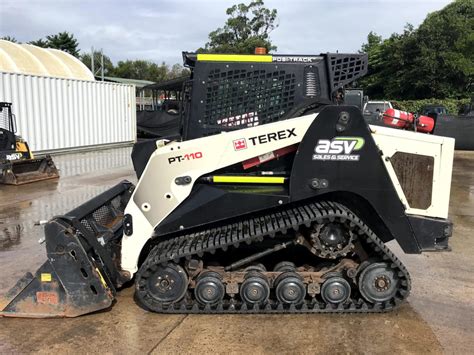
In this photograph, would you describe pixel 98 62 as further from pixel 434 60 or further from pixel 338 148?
pixel 338 148

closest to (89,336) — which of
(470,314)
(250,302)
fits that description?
(250,302)

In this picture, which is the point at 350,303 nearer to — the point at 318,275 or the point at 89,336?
the point at 318,275

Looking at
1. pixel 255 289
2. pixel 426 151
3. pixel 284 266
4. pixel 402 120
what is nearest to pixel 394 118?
pixel 402 120

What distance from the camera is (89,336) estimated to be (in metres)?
3.34

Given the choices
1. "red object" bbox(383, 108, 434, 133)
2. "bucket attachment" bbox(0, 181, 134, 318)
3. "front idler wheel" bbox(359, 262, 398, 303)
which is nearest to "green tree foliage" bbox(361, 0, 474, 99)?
"red object" bbox(383, 108, 434, 133)

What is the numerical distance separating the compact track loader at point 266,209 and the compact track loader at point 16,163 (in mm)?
6955

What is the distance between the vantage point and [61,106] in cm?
1591

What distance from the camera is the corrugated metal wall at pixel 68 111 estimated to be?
14281mm

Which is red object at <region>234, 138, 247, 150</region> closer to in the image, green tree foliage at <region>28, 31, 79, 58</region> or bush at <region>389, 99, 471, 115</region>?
bush at <region>389, 99, 471, 115</region>

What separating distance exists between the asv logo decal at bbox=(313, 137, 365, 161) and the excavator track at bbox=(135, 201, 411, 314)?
0.37 m

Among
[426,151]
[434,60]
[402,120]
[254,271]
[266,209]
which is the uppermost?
[434,60]

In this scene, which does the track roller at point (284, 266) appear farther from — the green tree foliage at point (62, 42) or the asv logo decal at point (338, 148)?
the green tree foliage at point (62, 42)

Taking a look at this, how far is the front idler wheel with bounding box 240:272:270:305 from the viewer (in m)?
3.55

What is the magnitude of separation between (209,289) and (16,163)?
26.6ft
